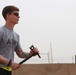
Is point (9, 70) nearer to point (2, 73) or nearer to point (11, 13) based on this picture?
point (2, 73)

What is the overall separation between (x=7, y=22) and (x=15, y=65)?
0.39 meters

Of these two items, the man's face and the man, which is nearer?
the man

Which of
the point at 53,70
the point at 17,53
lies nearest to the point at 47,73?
the point at 53,70

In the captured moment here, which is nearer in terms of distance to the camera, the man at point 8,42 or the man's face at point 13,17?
the man at point 8,42

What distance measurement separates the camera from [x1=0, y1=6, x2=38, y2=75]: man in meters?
1.97

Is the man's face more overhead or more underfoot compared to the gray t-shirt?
more overhead

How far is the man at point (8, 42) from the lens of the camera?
1.97m

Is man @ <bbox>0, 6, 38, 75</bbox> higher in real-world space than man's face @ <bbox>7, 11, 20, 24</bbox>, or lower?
lower

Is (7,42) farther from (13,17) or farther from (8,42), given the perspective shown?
(13,17)

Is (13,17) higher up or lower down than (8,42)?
higher up

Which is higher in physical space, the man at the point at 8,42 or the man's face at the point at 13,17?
the man's face at the point at 13,17

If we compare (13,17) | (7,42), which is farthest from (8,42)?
(13,17)

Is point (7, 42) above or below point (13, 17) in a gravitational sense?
below

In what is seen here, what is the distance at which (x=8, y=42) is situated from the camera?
2.07 m
